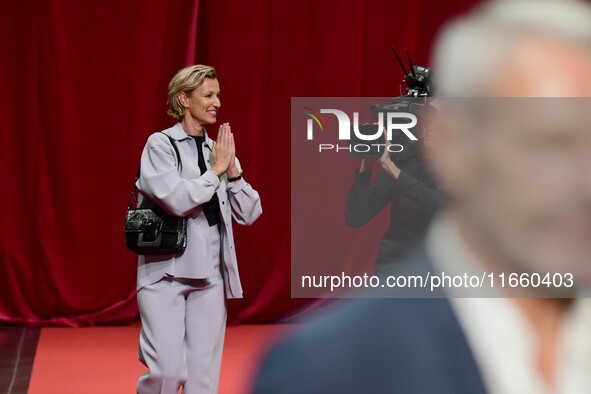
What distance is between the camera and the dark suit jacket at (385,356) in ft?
1.40

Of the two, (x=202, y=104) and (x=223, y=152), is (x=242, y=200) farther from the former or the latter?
(x=202, y=104)

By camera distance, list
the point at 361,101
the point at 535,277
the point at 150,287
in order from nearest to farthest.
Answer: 1. the point at 535,277
2. the point at 361,101
3. the point at 150,287

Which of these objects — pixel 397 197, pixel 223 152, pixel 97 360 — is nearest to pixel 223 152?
pixel 223 152

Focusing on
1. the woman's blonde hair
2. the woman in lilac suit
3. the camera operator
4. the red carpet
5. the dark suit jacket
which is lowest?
the red carpet

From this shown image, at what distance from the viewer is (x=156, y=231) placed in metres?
3.33

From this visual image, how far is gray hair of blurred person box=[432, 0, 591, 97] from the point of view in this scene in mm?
409

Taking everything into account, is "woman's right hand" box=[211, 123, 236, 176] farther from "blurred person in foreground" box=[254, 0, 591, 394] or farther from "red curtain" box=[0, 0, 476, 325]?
"blurred person in foreground" box=[254, 0, 591, 394]

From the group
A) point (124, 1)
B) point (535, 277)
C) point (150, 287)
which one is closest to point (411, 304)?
point (535, 277)

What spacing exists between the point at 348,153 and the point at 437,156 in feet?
0.37

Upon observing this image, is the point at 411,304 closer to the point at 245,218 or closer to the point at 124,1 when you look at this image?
the point at 245,218

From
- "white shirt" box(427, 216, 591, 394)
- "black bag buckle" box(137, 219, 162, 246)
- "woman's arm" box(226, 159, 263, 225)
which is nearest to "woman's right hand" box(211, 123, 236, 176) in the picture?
"woman's arm" box(226, 159, 263, 225)

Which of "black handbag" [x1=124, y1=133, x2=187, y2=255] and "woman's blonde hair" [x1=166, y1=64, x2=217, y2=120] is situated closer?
"black handbag" [x1=124, y1=133, x2=187, y2=255]

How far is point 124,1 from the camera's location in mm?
6262

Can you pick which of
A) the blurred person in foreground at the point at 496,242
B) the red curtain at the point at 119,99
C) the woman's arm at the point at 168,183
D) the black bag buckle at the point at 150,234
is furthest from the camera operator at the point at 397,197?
the red curtain at the point at 119,99
